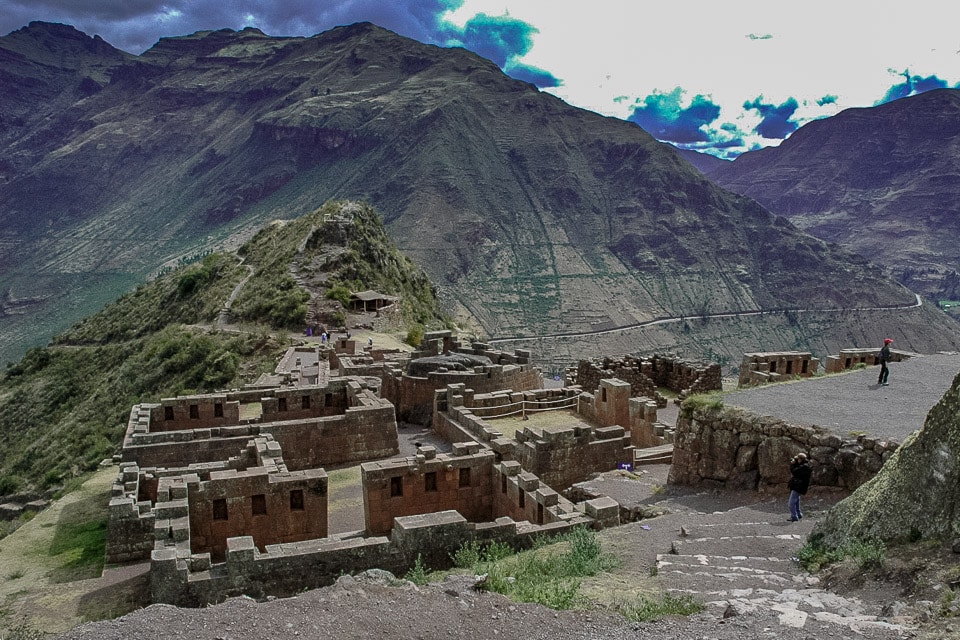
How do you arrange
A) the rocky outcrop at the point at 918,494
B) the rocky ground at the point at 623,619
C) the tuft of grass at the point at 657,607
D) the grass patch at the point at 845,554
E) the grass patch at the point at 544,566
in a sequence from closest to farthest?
the rocky ground at the point at 623,619 < the tuft of grass at the point at 657,607 < the rocky outcrop at the point at 918,494 < the grass patch at the point at 845,554 < the grass patch at the point at 544,566

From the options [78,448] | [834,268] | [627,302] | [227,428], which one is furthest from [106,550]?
[834,268]

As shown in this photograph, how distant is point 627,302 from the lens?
165 metres

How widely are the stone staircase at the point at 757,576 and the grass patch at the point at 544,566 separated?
104 centimetres

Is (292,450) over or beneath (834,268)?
beneath

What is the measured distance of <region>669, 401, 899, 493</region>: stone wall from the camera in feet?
37.8

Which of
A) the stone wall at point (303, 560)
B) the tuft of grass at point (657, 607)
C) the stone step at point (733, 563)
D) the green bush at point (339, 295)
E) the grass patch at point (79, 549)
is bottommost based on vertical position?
the grass patch at point (79, 549)

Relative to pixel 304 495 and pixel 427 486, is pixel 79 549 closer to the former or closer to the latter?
pixel 304 495

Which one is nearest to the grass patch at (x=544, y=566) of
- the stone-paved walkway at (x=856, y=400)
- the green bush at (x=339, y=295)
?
the stone-paved walkway at (x=856, y=400)

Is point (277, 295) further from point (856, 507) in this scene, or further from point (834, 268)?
point (834, 268)

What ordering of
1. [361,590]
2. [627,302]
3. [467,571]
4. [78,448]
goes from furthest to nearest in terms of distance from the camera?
[627,302], [78,448], [467,571], [361,590]

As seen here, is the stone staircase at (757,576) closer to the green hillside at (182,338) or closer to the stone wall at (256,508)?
the stone wall at (256,508)

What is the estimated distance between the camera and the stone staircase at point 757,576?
696 cm

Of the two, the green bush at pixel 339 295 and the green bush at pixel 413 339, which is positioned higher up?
the green bush at pixel 339 295

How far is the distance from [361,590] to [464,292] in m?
150
